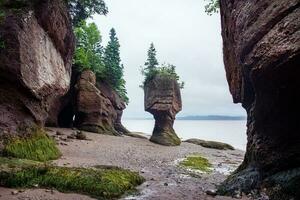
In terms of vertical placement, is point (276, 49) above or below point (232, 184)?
above

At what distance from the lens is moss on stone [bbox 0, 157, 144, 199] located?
13.7 metres

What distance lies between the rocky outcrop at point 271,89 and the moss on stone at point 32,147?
10801mm

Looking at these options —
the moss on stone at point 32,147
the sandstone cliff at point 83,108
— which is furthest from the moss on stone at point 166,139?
the moss on stone at point 32,147

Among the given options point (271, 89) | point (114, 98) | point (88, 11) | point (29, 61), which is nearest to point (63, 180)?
point (29, 61)

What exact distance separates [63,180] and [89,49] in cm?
4163

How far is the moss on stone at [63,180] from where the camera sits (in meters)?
13.7

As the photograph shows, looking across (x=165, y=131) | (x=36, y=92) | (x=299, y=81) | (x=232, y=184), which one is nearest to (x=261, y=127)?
(x=232, y=184)

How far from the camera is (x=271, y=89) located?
14.3 meters

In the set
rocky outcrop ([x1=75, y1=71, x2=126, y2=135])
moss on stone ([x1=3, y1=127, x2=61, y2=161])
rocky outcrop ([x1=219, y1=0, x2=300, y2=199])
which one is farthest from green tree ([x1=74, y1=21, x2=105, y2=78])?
rocky outcrop ([x1=219, y1=0, x2=300, y2=199])

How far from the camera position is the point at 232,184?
54.7ft

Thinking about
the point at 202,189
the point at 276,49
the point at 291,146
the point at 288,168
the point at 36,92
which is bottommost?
the point at 202,189

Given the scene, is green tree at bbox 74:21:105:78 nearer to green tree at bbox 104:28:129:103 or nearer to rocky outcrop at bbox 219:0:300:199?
green tree at bbox 104:28:129:103

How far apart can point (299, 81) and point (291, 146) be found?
3474mm

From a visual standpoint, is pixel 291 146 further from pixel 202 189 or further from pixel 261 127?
pixel 202 189
